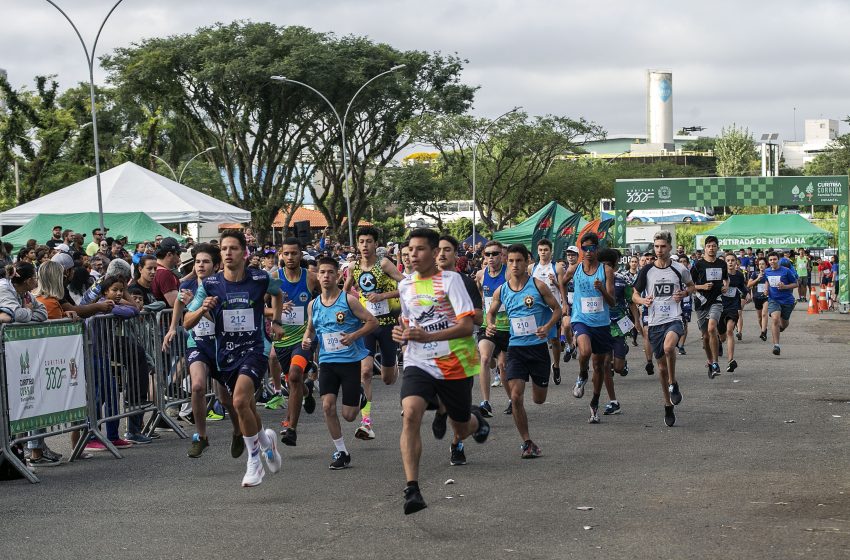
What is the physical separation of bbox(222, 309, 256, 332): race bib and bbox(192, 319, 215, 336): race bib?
46 cm

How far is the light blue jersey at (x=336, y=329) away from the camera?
1002 centimetres

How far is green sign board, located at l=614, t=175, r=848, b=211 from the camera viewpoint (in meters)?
37.3

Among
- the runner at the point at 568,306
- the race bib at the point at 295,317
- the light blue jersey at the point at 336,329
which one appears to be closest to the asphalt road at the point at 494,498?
the light blue jersey at the point at 336,329

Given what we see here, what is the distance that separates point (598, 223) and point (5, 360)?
96.1 feet

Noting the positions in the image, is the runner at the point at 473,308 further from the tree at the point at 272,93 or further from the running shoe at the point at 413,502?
the tree at the point at 272,93

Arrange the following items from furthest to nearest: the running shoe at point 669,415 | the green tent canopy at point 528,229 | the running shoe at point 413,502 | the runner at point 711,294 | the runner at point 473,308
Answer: the green tent canopy at point 528,229
the runner at point 711,294
the running shoe at point 669,415
the runner at point 473,308
the running shoe at point 413,502

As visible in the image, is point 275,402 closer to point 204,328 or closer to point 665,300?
point 665,300

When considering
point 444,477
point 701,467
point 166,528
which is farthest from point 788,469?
point 166,528

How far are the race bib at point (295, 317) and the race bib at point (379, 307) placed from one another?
0.73 meters

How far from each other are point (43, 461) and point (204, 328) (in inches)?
81.6

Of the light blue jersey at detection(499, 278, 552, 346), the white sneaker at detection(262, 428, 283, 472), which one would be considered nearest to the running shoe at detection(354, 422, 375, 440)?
the light blue jersey at detection(499, 278, 552, 346)

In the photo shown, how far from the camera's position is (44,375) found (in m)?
9.86

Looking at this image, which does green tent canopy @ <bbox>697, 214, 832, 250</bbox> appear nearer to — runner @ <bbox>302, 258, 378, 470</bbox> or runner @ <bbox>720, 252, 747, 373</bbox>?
runner @ <bbox>720, 252, 747, 373</bbox>

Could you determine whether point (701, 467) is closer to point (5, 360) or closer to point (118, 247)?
point (5, 360)
